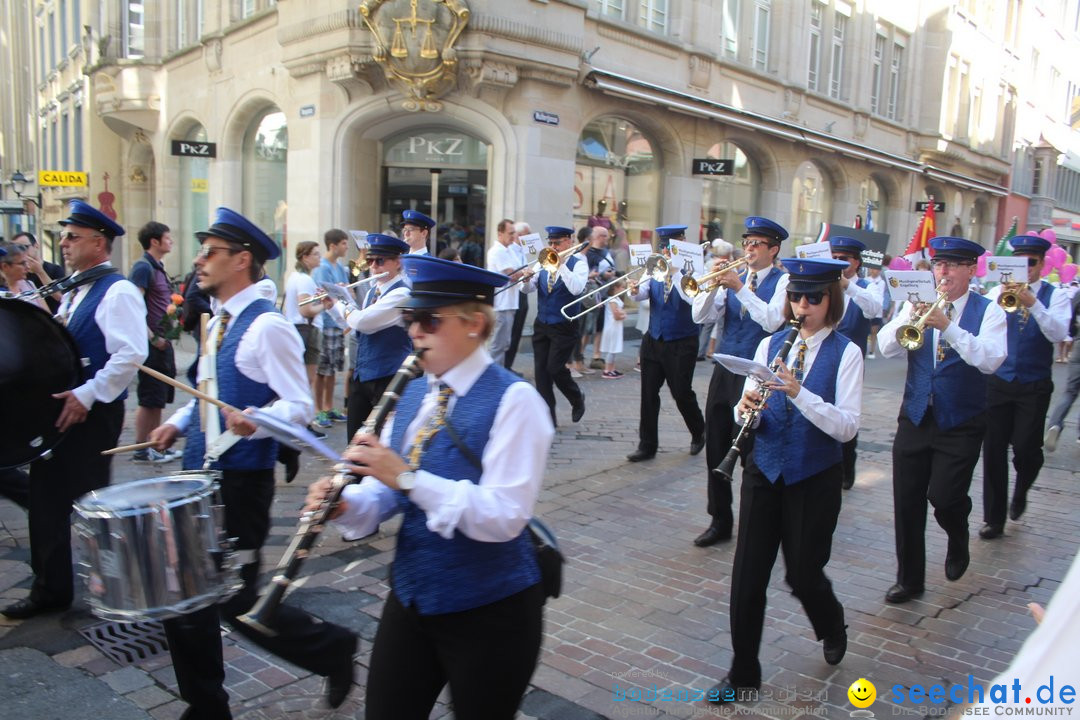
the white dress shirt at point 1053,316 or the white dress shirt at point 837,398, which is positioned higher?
the white dress shirt at point 1053,316

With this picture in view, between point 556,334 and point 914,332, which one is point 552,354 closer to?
point 556,334

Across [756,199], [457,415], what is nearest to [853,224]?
[756,199]

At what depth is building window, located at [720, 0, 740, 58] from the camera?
19.1 meters

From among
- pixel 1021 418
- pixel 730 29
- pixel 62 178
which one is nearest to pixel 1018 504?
pixel 1021 418

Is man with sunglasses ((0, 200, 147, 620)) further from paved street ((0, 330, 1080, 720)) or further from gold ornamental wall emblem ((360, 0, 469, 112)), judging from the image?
gold ornamental wall emblem ((360, 0, 469, 112))

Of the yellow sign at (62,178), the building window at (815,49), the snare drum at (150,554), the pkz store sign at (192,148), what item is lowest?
the snare drum at (150,554)

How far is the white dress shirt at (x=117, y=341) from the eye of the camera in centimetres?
397

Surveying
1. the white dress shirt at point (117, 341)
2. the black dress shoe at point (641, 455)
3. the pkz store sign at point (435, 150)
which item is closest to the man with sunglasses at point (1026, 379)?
the black dress shoe at point (641, 455)

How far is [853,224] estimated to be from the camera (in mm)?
24969

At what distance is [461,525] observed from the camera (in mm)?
2273

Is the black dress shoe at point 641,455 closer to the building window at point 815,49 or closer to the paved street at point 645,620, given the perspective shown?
the paved street at point 645,620

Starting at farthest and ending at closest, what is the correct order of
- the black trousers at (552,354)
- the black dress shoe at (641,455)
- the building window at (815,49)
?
the building window at (815,49) → the black trousers at (552,354) → the black dress shoe at (641,455)

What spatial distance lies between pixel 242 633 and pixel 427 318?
149 centimetres

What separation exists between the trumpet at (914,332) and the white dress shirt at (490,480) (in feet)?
10.3
